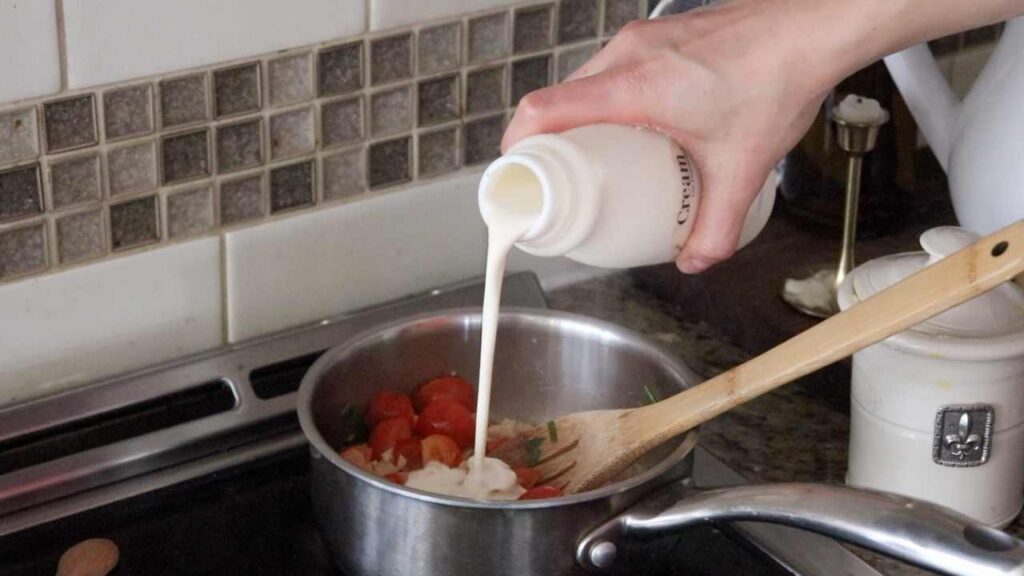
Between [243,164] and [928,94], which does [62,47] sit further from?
[928,94]

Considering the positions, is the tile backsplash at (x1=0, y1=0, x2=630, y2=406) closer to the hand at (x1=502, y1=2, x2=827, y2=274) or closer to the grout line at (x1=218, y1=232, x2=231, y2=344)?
the grout line at (x1=218, y1=232, x2=231, y2=344)

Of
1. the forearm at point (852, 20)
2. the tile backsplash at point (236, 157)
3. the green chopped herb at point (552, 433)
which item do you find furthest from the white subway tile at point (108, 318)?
the forearm at point (852, 20)

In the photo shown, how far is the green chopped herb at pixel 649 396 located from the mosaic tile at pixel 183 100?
275 millimetres

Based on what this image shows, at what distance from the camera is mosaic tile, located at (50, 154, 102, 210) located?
2.48ft

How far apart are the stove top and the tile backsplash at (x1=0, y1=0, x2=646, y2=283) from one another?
0.26ft

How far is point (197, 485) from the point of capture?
784 mm

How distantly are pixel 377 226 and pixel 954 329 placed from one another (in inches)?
13.4

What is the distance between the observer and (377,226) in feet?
2.93

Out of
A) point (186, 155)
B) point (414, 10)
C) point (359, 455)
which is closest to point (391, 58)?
point (414, 10)

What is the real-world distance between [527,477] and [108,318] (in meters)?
0.24

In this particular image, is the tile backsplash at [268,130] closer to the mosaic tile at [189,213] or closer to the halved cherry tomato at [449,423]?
the mosaic tile at [189,213]

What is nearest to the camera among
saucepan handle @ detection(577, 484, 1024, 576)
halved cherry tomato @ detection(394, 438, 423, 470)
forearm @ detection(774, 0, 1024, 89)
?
saucepan handle @ detection(577, 484, 1024, 576)

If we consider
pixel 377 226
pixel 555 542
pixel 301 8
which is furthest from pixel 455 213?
pixel 555 542

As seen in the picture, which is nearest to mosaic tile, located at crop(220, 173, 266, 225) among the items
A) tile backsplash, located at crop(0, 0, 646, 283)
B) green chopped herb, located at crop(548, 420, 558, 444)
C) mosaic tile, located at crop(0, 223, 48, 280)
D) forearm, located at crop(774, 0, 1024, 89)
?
tile backsplash, located at crop(0, 0, 646, 283)
